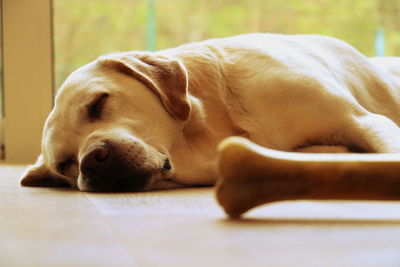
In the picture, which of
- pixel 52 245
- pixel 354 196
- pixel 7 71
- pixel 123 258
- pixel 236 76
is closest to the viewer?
pixel 123 258

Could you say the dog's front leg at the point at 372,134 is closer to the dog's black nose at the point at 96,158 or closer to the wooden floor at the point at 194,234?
the wooden floor at the point at 194,234

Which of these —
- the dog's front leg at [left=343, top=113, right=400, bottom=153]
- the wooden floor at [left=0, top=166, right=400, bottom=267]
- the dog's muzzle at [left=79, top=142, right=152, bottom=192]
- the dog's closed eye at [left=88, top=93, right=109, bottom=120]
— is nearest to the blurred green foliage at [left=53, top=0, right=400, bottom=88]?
the dog's closed eye at [left=88, top=93, right=109, bottom=120]

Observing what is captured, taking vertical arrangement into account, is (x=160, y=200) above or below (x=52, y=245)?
below

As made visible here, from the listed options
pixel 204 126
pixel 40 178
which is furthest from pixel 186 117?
pixel 40 178

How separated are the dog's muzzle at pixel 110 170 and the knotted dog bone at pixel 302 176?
76cm

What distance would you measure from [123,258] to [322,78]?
1.48 m

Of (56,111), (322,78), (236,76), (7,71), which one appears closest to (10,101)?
(7,71)

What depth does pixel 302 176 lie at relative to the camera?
129 centimetres

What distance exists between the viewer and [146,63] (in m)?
2.37

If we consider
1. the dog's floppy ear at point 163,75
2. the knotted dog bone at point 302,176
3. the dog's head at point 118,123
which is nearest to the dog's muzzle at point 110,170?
the dog's head at point 118,123

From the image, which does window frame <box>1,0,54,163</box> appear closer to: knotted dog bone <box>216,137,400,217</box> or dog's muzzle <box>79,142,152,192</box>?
dog's muzzle <box>79,142,152,192</box>

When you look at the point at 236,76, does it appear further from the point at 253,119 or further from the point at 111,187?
the point at 111,187

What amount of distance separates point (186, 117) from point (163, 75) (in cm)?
21

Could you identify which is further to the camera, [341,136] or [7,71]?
[7,71]
